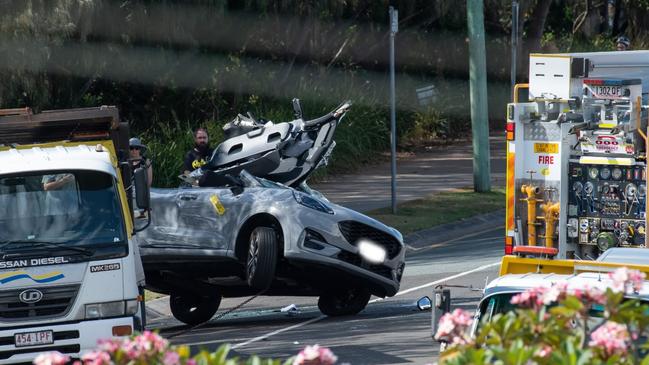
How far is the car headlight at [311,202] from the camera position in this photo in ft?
45.0

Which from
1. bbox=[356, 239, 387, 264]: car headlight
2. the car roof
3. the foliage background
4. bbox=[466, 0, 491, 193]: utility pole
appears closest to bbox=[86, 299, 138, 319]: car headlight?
bbox=[356, 239, 387, 264]: car headlight

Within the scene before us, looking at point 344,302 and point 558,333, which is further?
point 344,302

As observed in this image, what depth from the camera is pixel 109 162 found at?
1153 cm

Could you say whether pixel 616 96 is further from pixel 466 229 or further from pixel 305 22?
pixel 305 22

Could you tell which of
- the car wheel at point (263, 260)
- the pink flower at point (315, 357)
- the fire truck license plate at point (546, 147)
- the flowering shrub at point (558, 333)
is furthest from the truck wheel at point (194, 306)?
the pink flower at point (315, 357)

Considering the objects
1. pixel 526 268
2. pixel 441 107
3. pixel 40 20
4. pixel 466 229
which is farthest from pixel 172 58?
pixel 526 268

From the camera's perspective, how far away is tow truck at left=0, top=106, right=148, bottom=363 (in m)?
10.9

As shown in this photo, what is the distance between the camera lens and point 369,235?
45.8ft

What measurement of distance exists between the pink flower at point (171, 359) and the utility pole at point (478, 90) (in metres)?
18.8

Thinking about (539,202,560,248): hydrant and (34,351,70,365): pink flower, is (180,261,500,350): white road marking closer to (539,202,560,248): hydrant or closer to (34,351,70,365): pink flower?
(539,202,560,248): hydrant

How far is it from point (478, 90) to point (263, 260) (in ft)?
37.3

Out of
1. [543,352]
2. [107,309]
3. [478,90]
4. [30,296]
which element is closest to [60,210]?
[30,296]

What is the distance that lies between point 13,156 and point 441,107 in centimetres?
2175

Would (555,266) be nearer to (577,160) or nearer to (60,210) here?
(577,160)
